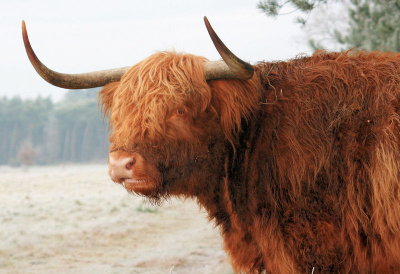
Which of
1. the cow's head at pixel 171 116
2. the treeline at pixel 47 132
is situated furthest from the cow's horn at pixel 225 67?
the treeline at pixel 47 132

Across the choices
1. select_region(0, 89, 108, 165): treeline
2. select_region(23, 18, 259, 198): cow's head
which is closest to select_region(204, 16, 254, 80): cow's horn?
select_region(23, 18, 259, 198): cow's head

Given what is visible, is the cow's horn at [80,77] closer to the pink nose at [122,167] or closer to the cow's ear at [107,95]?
the cow's ear at [107,95]

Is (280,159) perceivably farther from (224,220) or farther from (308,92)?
(224,220)

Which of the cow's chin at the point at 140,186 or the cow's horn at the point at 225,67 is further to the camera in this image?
the cow's chin at the point at 140,186

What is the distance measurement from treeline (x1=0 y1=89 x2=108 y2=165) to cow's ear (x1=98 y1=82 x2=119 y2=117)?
99.2 feet

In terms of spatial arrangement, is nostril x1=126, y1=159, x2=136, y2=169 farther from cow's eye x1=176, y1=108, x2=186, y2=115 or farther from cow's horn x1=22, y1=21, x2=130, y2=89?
cow's horn x1=22, y1=21, x2=130, y2=89

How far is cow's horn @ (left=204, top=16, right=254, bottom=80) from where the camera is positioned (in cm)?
227

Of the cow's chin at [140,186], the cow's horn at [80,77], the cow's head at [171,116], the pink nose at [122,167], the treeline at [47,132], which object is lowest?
the treeline at [47,132]

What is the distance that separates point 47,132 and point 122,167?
38065 mm

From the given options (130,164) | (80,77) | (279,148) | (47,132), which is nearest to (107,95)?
(80,77)

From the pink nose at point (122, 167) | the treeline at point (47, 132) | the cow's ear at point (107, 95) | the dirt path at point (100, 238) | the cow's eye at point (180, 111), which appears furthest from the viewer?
the treeline at point (47, 132)

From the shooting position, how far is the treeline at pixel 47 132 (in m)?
33.7

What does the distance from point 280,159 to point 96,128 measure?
125ft

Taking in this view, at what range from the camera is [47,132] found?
→ 37.5 meters
